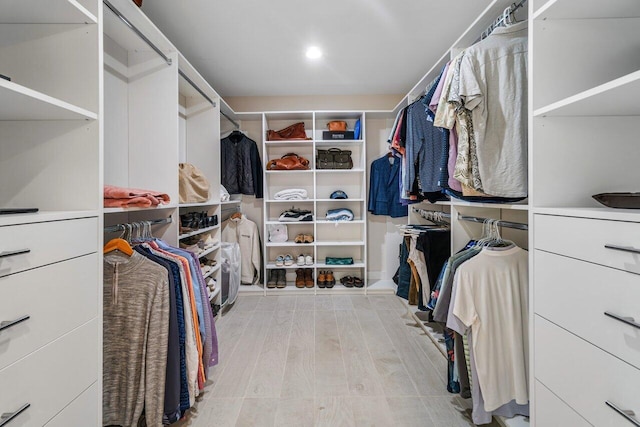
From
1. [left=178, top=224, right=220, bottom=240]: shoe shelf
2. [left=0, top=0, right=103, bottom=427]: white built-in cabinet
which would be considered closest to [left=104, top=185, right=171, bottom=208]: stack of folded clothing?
[left=0, top=0, right=103, bottom=427]: white built-in cabinet

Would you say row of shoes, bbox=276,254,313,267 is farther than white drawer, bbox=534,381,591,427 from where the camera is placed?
Yes

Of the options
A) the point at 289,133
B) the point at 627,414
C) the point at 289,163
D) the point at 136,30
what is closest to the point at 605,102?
the point at 627,414

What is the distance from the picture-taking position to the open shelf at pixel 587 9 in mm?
980

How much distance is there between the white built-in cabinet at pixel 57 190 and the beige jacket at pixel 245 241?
231 centimetres

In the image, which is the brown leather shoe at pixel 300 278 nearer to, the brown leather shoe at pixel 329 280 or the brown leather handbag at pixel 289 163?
the brown leather shoe at pixel 329 280

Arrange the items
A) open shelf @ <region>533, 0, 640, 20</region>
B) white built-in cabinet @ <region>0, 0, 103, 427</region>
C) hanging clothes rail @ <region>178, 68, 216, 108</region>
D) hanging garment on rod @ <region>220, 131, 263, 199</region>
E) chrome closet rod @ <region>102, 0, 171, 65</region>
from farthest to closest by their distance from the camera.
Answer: hanging garment on rod @ <region>220, 131, 263, 199</region> < hanging clothes rail @ <region>178, 68, 216, 108</region> < chrome closet rod @ <region>102, 0, 171, 65</region> < open shelf @ <region>533, 0, 640, 20</region> < white built-in cabinet @ <region>0, 0, 103, 427</region>

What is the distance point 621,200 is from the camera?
0.92 metres

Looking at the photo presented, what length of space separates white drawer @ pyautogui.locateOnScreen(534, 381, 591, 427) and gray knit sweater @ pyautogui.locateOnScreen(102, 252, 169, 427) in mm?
1579

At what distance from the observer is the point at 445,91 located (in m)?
1.43

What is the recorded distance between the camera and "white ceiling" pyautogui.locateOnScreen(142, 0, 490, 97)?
1947mm

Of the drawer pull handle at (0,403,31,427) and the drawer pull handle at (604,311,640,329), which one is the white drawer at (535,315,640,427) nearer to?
the drawer pull handle at (604,311,640,329)

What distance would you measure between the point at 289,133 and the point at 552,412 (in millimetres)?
3215

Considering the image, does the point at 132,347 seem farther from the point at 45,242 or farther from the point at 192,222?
the point at 192,222

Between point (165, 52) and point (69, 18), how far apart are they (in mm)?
957
